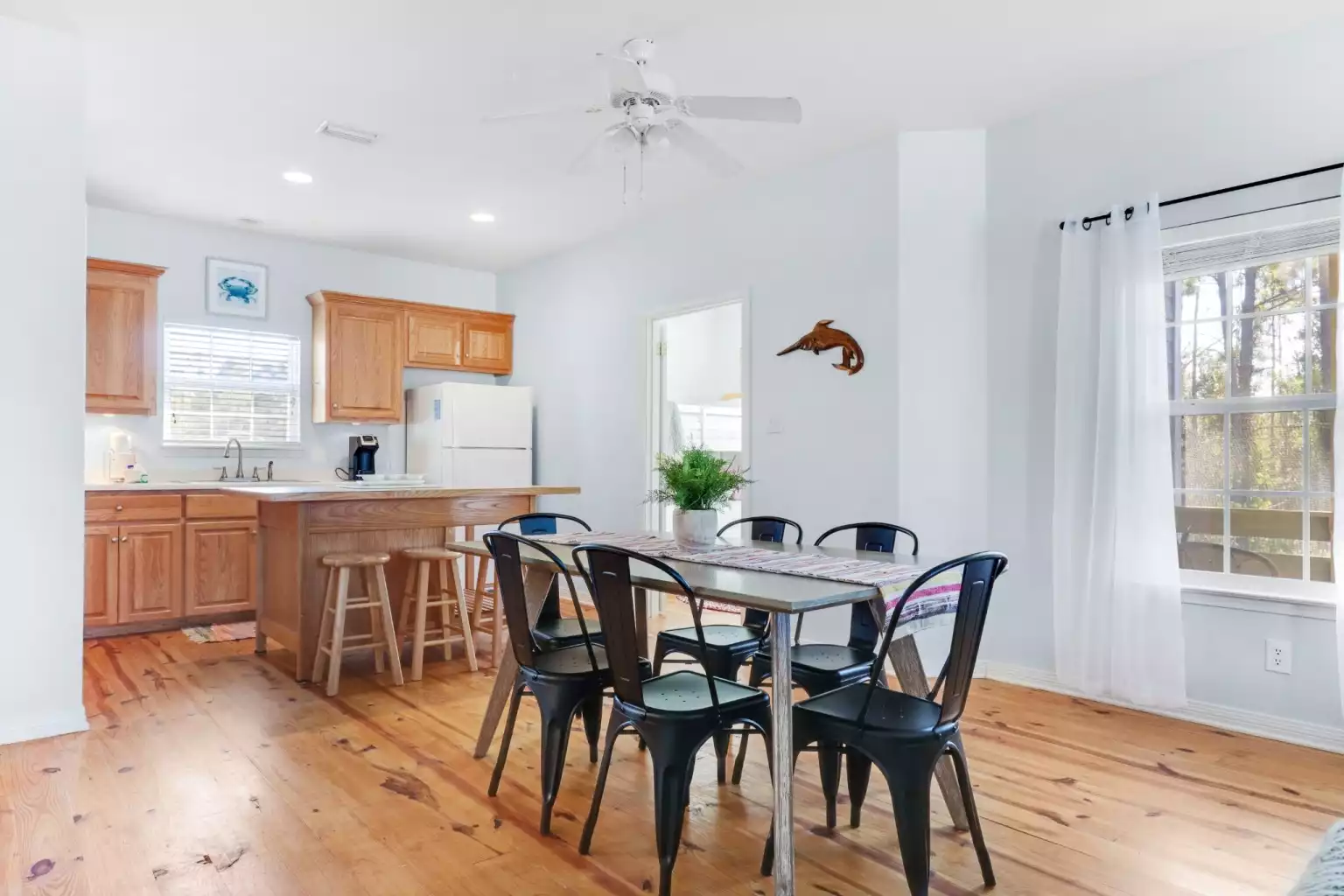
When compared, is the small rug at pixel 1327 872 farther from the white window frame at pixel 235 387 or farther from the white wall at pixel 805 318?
the white window frame at pixel 235 387

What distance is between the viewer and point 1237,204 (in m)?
3.27

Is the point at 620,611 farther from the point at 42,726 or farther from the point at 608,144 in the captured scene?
the point at 42,726

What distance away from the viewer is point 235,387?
5.87 metres

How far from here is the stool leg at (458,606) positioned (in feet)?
13.4

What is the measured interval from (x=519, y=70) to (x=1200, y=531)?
11.3 ft

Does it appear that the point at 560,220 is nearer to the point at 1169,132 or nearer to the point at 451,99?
the point at 451,99

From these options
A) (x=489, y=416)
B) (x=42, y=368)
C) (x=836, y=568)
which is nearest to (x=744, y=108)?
(x=836, y=568)

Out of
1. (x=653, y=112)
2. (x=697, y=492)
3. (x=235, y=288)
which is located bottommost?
(x=697, y=492)

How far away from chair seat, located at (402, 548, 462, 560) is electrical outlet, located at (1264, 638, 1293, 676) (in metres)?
3.41

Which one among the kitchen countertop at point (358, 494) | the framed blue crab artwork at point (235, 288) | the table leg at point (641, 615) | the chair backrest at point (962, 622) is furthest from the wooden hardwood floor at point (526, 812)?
the framed blue crab artwork at point (235, 288)

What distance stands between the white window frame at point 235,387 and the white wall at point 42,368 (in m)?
2.63

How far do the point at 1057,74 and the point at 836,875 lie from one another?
3.25m

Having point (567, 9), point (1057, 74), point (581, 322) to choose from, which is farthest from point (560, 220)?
point (1057, 74)

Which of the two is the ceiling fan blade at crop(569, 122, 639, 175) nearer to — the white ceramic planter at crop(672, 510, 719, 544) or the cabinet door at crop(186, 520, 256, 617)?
the white ceramic planter at crop(672, 510, 719, 544)
